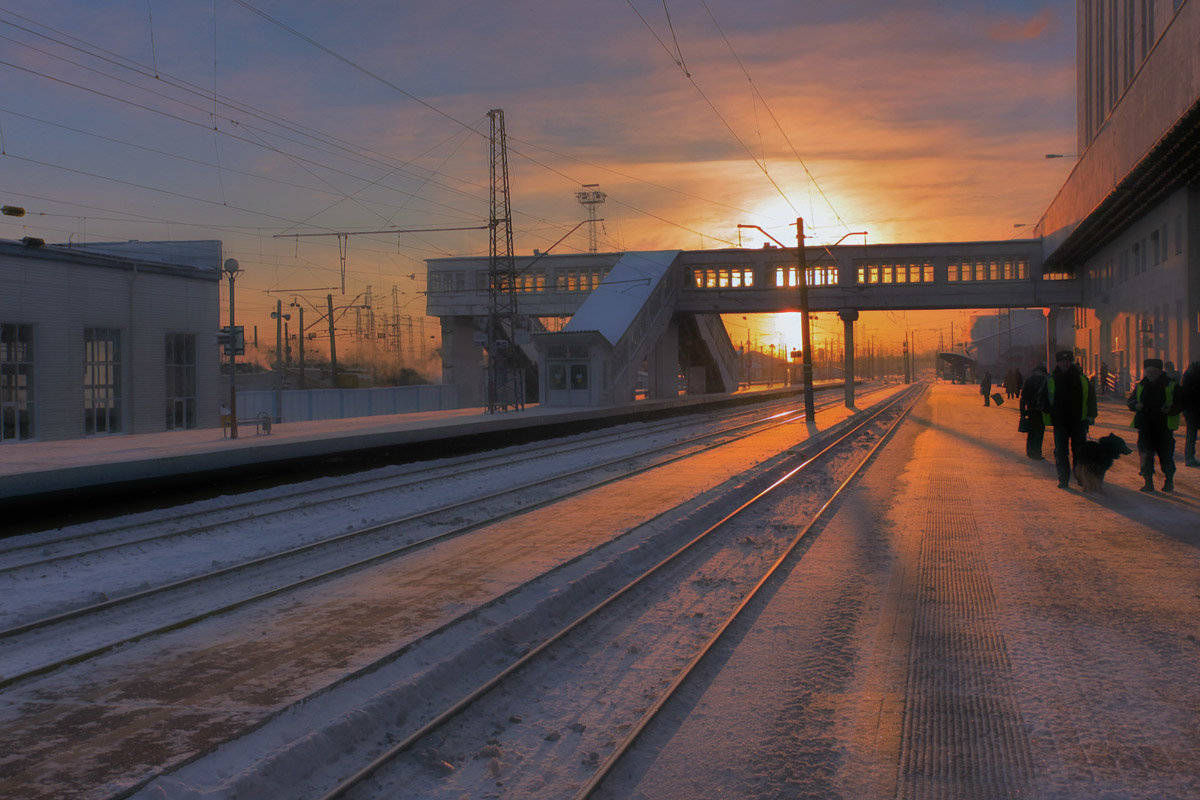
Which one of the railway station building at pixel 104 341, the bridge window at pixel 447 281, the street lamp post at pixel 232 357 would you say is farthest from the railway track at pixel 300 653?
the bridge window at pixel 447 281

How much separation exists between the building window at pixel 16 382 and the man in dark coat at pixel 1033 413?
26574mm

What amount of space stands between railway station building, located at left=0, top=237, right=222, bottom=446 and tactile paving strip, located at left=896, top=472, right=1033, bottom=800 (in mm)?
27601

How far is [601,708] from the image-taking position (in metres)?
5.11

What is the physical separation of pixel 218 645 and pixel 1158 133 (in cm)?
3110

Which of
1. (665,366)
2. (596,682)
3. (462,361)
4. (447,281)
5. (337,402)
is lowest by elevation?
(596,682)

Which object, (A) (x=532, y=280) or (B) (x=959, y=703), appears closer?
(B) (x=959, y=703)

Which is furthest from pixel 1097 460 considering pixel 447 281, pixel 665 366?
pixel 447 281

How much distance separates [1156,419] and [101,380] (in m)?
29.1

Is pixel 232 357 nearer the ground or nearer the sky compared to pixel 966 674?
nearer the sky

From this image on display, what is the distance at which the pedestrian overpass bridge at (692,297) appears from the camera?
148 feet

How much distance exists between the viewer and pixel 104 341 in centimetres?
3022

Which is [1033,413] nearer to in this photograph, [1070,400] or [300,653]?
[1070,400]

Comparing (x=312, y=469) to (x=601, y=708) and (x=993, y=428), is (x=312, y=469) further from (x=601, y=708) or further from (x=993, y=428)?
(x=993, y=428)

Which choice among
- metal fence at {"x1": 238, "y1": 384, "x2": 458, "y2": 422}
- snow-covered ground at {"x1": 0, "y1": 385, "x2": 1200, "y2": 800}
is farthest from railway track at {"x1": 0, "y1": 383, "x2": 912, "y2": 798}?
metal fence at {"x1": 238, "y1": 384, "x2": 458, "y2": 422}
